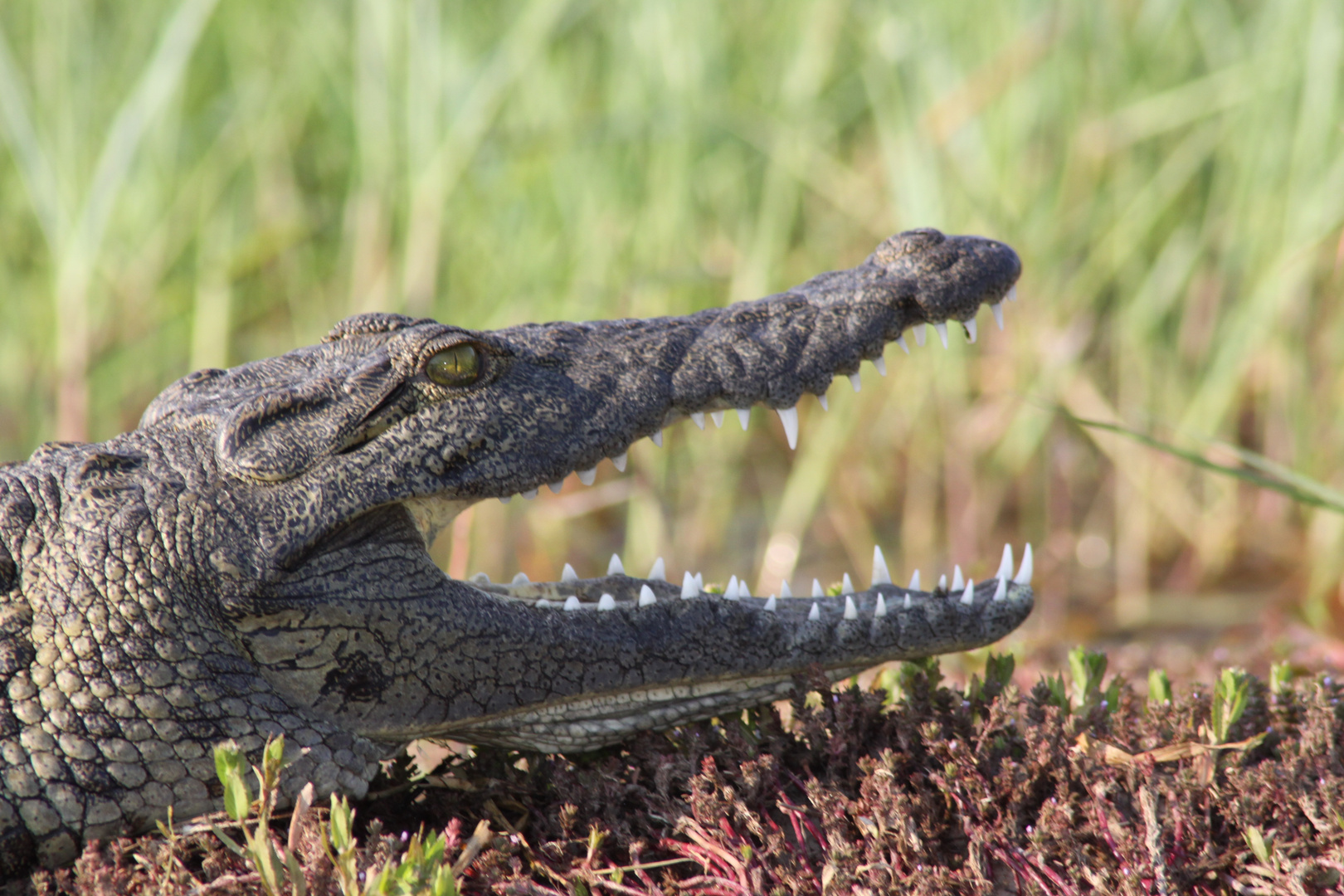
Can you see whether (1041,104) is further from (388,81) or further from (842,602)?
(842,602)

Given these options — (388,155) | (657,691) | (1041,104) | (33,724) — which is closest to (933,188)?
(1041,104)

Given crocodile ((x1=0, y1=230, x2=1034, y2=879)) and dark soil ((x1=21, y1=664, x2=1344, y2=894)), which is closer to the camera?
dark soil ((x1=21, y1=664, x2=1344, y2=894))

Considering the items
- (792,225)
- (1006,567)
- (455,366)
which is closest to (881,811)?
(1006,567)

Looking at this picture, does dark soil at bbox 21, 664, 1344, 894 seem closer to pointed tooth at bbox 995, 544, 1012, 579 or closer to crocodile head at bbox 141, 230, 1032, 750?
crocodile head at bbox 141, 230, 1032, 750

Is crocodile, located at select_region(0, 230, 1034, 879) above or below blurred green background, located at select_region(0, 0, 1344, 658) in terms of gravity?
below

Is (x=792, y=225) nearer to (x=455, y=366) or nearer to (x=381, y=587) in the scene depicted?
(x=455, y=366)

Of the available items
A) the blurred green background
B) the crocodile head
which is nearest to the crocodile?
the crocodile head

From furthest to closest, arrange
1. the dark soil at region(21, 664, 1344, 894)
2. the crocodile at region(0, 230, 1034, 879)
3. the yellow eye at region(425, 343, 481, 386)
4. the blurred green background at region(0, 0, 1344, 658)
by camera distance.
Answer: the blurred green background at region(0, 0, 1344, 658) < the yellow eye at region(425, 343, 481, 386) < the crocodile at region(0, 230, 1034, 879) < the dark soil at region(21, 664, 1344, 894)

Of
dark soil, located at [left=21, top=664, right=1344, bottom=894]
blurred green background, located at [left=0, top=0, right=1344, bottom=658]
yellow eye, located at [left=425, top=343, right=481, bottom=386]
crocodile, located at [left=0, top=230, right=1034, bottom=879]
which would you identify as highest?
blurred green background, located at [left=0, top=0, right=1344, bottom=658]

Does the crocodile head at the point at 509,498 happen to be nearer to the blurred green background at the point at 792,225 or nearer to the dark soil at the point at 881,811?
the dark soil at the point at 881,811
